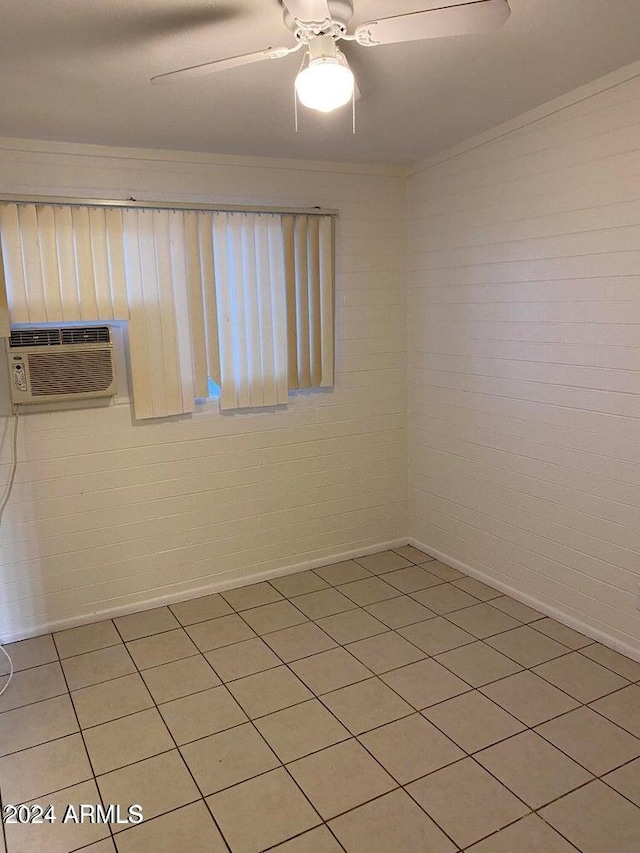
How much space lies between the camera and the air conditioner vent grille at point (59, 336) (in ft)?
9.50

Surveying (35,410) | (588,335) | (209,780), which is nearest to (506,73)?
(588,335)

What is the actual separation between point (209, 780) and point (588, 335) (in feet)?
7.63

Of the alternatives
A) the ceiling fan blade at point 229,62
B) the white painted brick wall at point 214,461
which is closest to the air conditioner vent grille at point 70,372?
the white painted brick wall at point 214,461

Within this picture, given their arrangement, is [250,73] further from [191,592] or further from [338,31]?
[191,592]

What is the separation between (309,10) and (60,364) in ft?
6.55

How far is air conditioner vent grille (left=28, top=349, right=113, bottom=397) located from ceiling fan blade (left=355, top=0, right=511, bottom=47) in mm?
1962

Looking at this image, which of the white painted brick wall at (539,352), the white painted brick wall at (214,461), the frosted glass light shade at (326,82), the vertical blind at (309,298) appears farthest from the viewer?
the vertical blind at (309,298)

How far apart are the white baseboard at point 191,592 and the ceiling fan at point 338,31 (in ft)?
8.52

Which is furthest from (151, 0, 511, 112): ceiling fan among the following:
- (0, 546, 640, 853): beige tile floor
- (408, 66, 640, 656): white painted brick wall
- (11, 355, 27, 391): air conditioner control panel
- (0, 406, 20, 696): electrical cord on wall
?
(0, 546, 640, 853): beige tile floor

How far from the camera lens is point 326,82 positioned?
1639 millimetres

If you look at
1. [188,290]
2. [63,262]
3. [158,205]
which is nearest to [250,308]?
[188,290]

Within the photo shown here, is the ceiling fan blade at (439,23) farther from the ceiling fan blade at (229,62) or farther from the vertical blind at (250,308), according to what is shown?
the vertical blind at (250,308)

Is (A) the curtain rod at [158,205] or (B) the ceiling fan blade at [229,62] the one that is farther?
(A) the curtain rod at [158,205]

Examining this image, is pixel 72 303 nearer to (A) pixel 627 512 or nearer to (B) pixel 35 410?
(B) pixel 35 410
